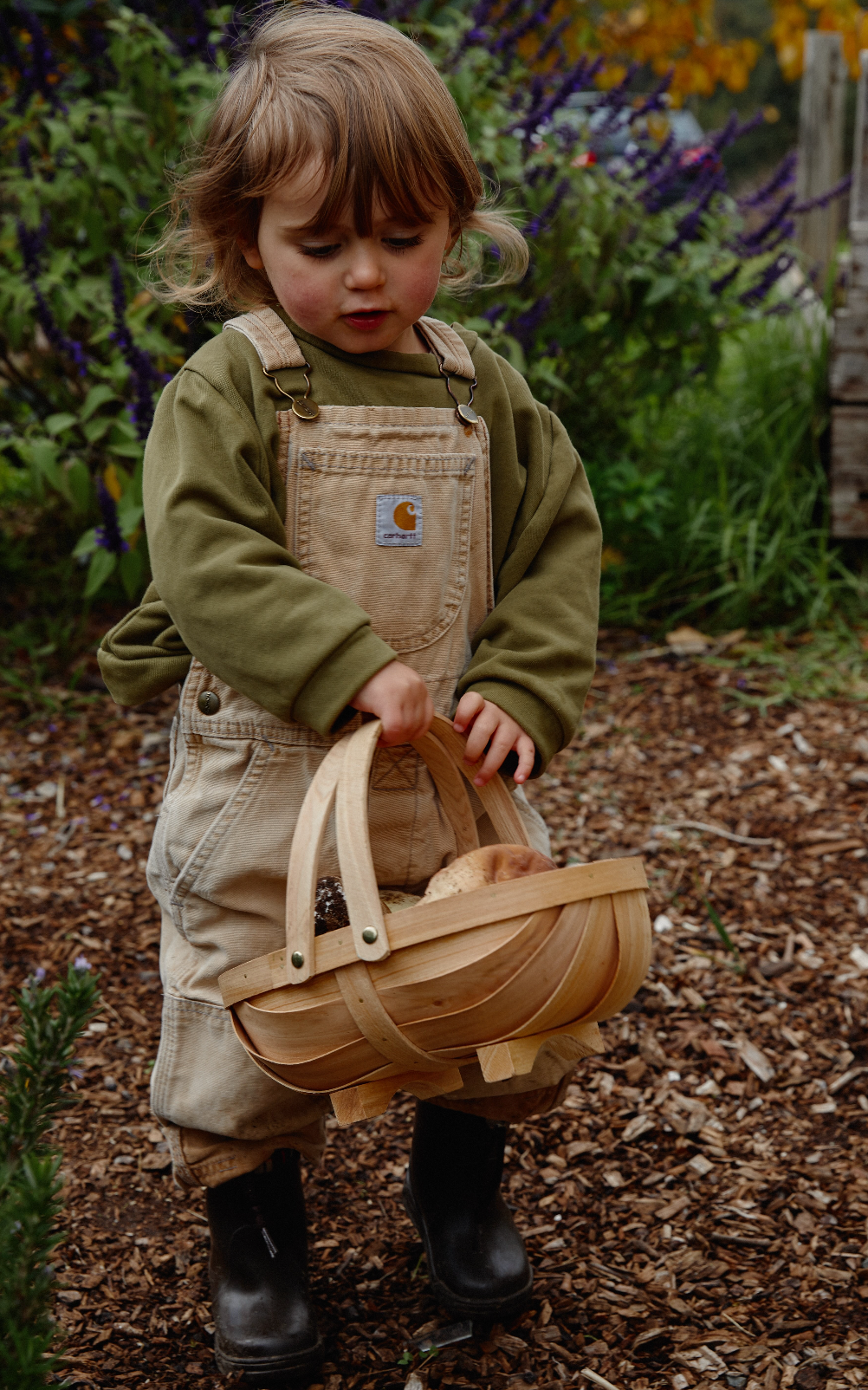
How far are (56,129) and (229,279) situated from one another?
5.37 feet

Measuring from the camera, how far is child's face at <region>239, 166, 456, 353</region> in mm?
1435

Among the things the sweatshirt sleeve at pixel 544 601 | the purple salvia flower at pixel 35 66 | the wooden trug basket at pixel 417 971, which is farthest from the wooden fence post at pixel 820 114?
the wooden trug basket at pixel 417 971

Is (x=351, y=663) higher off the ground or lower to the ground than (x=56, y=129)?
lower

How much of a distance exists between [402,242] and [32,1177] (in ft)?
3.51

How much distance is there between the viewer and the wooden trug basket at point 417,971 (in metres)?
1.24

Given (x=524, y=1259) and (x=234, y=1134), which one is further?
(x=524, y=1259)

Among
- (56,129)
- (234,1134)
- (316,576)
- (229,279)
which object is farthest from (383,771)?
(56,129)

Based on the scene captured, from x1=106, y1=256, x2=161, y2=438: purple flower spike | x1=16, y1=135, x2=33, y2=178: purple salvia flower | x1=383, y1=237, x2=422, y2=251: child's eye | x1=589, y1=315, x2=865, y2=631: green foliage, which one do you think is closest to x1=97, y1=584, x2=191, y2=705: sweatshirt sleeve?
x1=383, y1=237, x2=422, y2=251: child's eye

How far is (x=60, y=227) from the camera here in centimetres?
321

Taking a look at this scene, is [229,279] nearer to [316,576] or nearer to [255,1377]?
[316,576]

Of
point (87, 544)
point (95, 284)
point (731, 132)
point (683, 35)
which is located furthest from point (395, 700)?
point (683, 35)

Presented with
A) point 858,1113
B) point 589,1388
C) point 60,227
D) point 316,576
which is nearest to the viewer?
point 316,576

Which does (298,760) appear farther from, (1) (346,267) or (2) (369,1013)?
(1) (346,267)

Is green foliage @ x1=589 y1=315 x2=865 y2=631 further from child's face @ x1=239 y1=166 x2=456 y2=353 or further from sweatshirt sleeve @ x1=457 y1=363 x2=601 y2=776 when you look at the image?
child's face @ x1=239 y1=166 x2=456 y2=353
